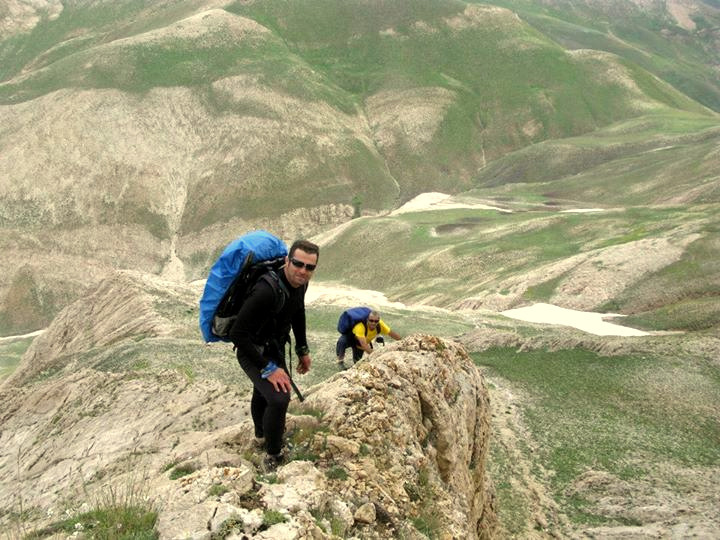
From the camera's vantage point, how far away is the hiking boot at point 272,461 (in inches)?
337

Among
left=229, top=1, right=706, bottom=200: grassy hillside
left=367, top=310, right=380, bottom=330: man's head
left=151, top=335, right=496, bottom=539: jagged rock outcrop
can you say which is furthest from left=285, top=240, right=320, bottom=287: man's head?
left=229, top=1, right=706, bottom=200: grassy hillside

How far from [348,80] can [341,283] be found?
317 feet

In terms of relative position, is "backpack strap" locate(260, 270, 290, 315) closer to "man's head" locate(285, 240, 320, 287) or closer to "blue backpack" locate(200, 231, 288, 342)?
"blue backpack" locate(200, 231, 288, 342)

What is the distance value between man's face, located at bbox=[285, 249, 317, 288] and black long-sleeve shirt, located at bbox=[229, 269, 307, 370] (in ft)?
0.63

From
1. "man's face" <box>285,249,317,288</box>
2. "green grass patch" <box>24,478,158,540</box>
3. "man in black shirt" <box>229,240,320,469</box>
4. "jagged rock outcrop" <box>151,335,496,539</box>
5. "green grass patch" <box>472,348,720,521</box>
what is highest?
"man's face" <box>285,249,317,288</box>

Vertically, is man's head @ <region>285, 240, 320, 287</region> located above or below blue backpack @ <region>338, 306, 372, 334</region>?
above

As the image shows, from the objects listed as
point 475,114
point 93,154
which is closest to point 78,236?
point 93,154

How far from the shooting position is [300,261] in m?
8.34

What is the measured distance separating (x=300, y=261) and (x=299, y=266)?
0.09 m

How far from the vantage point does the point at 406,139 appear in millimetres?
136750

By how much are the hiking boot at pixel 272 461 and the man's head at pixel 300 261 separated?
266 cm

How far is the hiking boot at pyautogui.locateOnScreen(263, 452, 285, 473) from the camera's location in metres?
8.56

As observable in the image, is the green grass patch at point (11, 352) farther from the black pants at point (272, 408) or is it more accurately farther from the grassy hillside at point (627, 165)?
the grassy hillside at point (627, 165)

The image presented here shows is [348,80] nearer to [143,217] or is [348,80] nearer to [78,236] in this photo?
[143,217]
